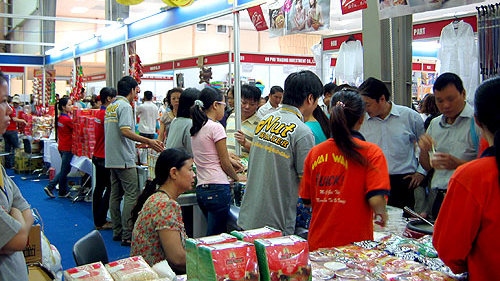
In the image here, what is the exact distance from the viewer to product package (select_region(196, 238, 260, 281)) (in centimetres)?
161

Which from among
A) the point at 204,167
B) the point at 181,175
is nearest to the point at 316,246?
the point at 181,175

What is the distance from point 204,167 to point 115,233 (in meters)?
2.56

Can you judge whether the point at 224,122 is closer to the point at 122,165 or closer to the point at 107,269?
the point at 122,165

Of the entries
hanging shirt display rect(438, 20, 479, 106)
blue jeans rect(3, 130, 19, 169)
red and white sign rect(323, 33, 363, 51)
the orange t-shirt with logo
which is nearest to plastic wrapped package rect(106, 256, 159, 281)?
the orange t-shirt with logo

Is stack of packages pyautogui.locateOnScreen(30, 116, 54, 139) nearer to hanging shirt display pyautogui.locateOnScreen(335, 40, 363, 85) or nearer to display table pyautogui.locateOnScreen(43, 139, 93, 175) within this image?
display table pyautogui.locateOnScreen(43, 139, 93, 175)

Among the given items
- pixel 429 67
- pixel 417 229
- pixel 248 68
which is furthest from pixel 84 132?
pixel 429 67

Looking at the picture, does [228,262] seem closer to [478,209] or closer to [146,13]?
[478,209]

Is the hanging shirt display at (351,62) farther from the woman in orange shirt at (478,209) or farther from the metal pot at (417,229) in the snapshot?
the woman in orange shirt at (478,209)

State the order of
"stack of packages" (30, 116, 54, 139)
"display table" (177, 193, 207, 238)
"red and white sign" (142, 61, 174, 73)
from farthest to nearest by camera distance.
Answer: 1. "red and white sign" (142, 61, 174, 73)
2. "stack of packages" (30, 116, 54, 139)
3. "display table" (177, 193, 207, 238)

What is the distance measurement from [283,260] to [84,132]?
6.28 metres

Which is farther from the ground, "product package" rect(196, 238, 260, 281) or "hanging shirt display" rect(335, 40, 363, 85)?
"hanging shirt display" rect(335, 40, 363, 85)

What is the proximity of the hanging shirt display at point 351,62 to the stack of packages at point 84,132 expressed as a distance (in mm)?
3348

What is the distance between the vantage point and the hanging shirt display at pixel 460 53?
12.9 ft

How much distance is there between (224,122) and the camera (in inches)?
261
